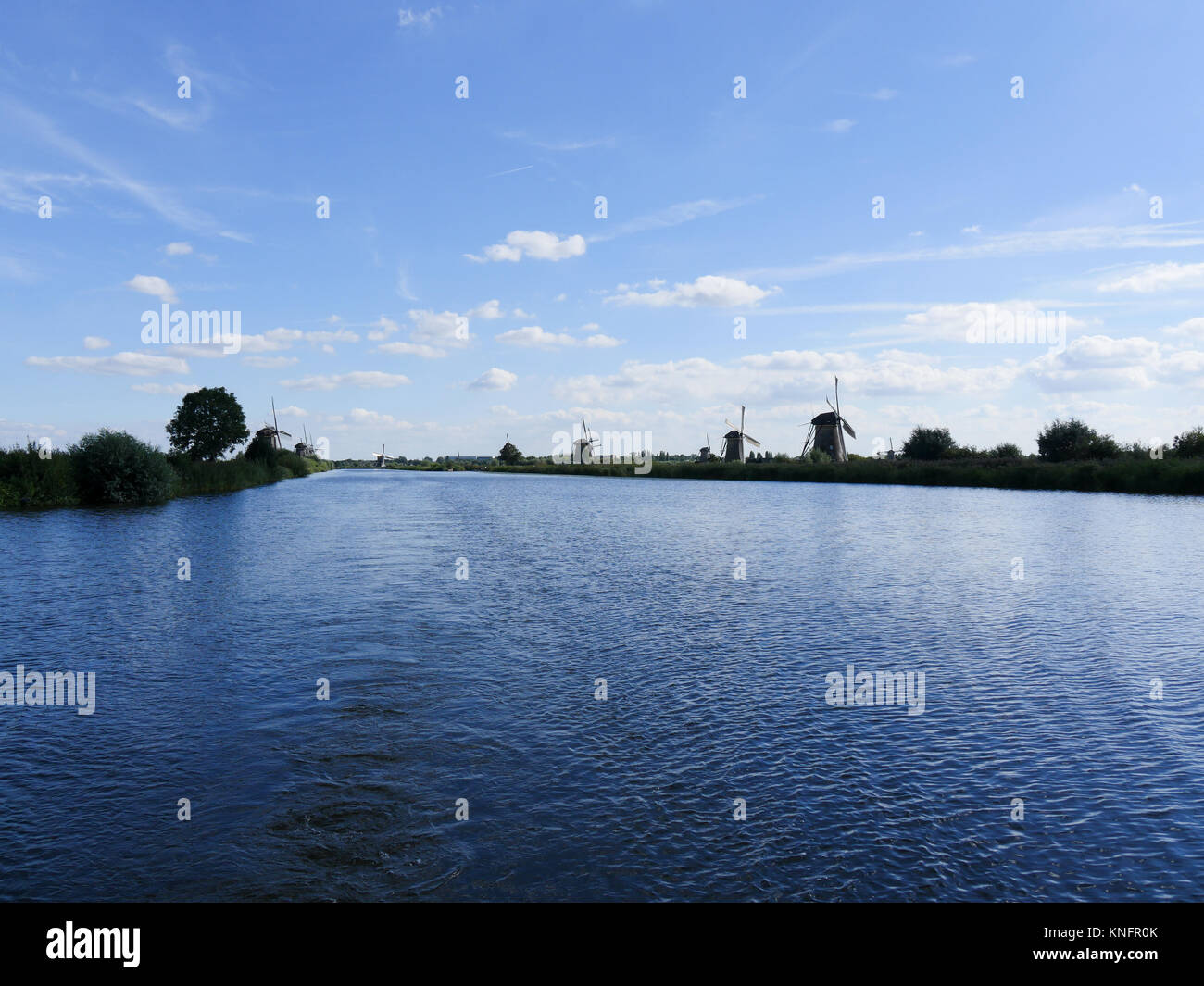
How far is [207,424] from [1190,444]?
116 m

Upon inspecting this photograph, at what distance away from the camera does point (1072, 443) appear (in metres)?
82.8

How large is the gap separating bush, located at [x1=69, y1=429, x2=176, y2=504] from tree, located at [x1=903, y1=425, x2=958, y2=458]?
8863 centimetres

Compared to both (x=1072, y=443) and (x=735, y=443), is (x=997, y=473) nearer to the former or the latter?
(x=1072, y=443)

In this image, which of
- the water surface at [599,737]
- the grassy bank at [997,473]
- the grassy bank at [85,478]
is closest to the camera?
the water surface at [599,737]

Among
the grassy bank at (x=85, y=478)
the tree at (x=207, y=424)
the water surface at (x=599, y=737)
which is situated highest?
the tree at (x=207, y=424)

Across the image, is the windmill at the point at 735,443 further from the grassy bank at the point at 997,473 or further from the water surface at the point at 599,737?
the water surface at the point at 599,737

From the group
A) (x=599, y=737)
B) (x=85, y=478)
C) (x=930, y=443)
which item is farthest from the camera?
(x=930, y=443)

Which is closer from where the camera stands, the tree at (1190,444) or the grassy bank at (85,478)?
the grassy bank at (85,478)

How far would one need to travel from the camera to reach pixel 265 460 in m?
110

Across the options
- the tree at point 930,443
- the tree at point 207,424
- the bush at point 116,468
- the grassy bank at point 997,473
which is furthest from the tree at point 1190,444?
the tree at point 207,424

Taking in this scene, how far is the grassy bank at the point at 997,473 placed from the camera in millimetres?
60125

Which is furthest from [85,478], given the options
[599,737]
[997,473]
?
[997,473]

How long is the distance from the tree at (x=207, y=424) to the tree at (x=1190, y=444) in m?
112
